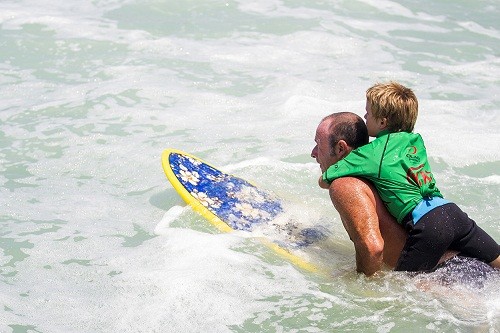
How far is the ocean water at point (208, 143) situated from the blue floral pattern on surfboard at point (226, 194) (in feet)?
0.50

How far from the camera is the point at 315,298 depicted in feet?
13.6

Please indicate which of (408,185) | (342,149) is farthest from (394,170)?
(342,149)

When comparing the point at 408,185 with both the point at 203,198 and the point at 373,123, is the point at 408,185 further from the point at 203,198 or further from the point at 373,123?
the point at 203,198

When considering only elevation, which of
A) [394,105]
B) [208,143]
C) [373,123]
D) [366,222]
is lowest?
[208,143]

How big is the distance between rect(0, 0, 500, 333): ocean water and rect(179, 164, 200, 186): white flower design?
18cm

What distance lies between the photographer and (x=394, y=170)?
3.99m

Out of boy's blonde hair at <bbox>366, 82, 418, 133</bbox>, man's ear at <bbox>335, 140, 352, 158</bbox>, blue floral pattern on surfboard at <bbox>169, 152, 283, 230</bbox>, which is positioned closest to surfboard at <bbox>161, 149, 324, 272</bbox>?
blue floral pattern on surfboard at <bbox>169, 152, 283, 230</bbox>

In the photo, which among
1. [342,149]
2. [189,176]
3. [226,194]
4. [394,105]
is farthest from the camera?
[189,176]

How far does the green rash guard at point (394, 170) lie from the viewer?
399 centimetres

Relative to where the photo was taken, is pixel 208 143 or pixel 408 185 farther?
pixel 208 143

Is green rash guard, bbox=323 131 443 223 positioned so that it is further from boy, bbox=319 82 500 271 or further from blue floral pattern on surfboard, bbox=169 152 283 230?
blue floral pattern on surfboard, bbox=169 152 283 230

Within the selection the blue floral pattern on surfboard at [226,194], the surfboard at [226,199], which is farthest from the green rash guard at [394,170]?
the blue floral pattern on surfboard at [226,194]

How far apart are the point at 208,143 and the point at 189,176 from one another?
1.33 m

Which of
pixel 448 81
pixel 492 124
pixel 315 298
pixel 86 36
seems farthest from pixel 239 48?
pixel 315 298
